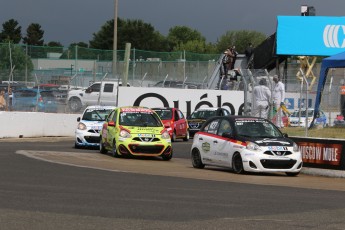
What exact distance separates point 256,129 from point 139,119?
535cm

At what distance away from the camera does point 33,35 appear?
500 ft

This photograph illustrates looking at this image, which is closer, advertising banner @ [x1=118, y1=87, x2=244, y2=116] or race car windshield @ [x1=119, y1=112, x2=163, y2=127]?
race car windshield @ [x1=119, y1=112, x2=163, y2=127]

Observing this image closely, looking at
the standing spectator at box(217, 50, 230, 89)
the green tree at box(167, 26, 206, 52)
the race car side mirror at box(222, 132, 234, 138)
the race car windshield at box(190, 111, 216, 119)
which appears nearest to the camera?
the race car side mirror at box(222, 132, 234, 138)

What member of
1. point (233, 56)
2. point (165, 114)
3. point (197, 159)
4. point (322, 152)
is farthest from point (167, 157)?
point (233, 56)

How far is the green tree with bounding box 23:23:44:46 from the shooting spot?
500ft

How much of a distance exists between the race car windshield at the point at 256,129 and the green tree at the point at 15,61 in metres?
18.5

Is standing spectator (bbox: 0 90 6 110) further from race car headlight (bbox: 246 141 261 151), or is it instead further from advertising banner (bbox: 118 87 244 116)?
race car headlight (bbox: 246 141 261 151)

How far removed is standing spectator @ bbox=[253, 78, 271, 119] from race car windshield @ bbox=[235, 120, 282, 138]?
25.9ft

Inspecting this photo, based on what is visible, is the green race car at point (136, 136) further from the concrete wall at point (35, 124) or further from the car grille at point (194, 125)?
the car grille at point (194, 125)

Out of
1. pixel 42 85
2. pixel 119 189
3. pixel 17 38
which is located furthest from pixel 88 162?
pixel 17 38

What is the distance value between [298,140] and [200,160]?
8.30 feet

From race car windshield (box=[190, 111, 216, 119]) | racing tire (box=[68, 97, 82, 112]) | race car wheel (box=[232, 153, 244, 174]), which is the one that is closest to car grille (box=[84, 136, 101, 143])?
race car windshield (box=[190, 111, 216, 119])

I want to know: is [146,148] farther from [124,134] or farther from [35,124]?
[35,124]

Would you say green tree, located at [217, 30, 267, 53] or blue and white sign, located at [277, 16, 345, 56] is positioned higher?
green tree, located at [217, 30, 267, 53]
